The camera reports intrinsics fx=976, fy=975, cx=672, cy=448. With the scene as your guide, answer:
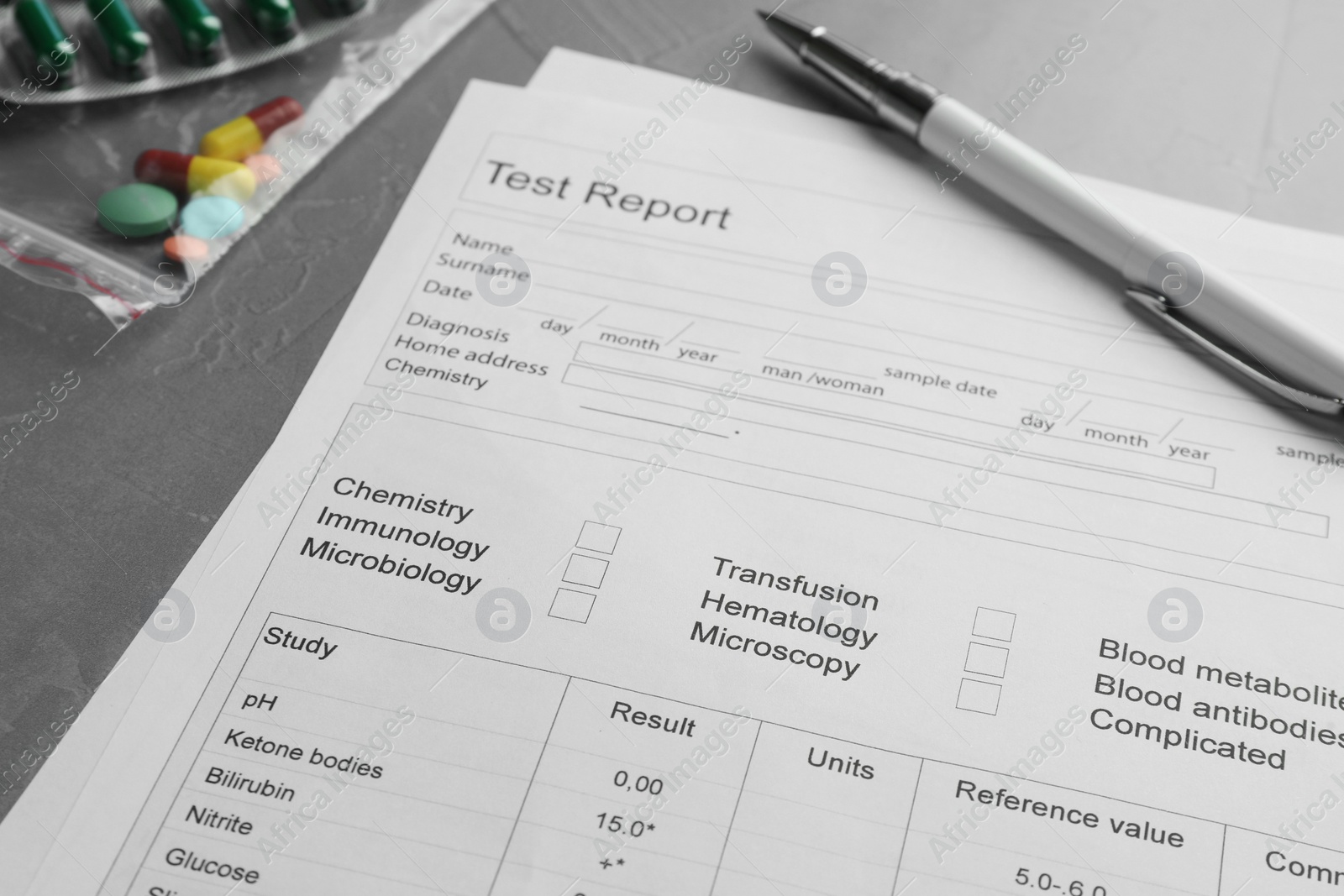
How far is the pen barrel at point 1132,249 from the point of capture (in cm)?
51

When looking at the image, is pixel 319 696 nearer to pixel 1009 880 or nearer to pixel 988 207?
pixel 1009 880

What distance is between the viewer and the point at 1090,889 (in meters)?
0.39

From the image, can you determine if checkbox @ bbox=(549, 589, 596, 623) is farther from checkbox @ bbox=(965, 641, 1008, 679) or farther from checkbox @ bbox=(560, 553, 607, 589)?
checkbox @ bbox=(965, 641, 1008, 679)

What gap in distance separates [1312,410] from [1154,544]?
131mm

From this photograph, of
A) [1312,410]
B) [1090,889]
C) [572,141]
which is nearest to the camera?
[1090,889]

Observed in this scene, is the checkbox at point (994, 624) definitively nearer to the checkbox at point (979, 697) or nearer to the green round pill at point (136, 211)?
the checkbox at point (979, 697)

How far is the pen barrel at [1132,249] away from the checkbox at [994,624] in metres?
0.21

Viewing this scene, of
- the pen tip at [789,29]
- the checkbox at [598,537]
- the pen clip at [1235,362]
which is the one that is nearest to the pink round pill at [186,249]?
the checkbox at [598,537]

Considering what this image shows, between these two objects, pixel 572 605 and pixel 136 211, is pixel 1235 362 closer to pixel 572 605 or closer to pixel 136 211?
pixel 572 605

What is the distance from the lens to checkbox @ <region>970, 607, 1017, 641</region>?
0.44 meters

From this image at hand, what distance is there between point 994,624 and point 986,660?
2 cm

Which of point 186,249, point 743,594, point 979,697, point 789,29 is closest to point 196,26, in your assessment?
point 186,249

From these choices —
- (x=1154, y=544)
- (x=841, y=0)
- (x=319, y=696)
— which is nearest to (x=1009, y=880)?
(x=1154, y=544)

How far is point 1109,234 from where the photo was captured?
561mm
